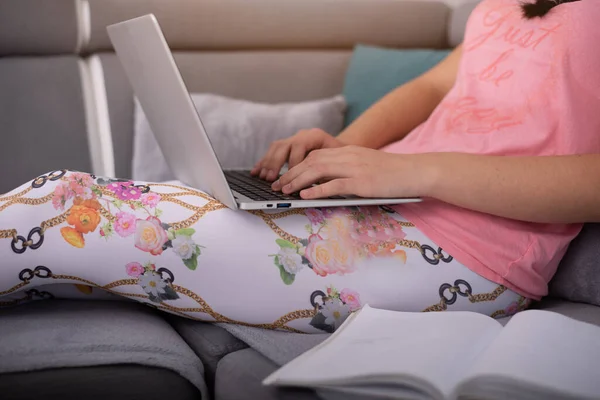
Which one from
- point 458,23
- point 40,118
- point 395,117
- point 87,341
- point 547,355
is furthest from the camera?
point 458,23

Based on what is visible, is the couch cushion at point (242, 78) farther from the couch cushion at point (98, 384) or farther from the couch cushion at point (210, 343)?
the couch cushion at point (98, 384)

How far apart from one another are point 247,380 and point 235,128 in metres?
0.95

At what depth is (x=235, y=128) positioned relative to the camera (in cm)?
164

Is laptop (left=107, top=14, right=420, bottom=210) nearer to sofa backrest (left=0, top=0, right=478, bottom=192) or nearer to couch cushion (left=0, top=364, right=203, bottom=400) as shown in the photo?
couch cushion (left=0, top=364, right=203, bottom=400)

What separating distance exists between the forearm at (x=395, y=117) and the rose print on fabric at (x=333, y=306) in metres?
0.43

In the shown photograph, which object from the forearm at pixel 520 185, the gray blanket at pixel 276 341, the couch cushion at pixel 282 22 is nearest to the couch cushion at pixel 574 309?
the forearm at pixel 520 185

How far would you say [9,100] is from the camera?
1.61 meters

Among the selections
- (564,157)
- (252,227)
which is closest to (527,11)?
(564,157)

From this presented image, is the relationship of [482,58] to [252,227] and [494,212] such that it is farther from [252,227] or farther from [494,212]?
[252,227]

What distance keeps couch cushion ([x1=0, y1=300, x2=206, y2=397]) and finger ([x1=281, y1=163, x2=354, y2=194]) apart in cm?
Result: 26

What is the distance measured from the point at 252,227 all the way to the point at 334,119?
0.92 metres

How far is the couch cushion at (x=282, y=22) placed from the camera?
1733mm

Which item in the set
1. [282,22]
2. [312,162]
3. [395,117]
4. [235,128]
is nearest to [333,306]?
[312,162]

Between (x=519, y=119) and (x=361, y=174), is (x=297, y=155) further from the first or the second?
(x=519, y=119)
